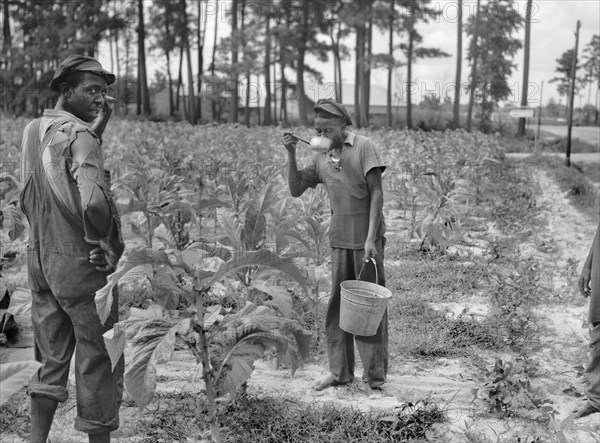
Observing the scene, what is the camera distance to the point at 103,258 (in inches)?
124

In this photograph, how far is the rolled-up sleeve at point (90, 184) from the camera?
295 cm

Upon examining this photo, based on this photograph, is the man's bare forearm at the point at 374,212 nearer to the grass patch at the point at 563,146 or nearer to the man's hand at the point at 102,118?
the man's hand at the point at 102,118

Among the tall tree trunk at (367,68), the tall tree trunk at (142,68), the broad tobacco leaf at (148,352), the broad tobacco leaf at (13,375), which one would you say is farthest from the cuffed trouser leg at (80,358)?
the tall tree trunk at (142,68)

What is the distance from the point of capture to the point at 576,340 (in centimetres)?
524

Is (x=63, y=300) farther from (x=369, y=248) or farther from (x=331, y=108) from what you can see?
(x=331, y=108)

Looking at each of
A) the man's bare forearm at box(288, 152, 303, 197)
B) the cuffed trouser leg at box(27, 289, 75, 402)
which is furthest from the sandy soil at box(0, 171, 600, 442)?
the man's bare forearm at box(288, 152, 303, 197)

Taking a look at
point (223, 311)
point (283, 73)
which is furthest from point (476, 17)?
point (223, 311)

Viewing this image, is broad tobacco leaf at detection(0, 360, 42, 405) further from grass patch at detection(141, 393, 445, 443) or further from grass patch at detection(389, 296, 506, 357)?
grass patch at detection(389, 296, 506, 357)

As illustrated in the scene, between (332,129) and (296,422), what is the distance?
174 centimetres

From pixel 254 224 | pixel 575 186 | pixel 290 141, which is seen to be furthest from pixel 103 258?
pixel 575 186

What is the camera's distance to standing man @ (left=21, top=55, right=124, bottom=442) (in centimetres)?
303

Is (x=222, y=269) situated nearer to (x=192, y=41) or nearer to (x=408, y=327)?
(x=408, y=327)

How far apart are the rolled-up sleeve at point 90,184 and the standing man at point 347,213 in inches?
55.7

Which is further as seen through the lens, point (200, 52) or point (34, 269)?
→ point (200, 52)
